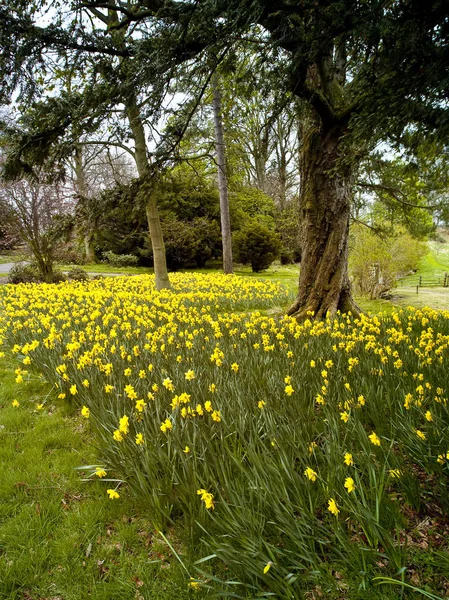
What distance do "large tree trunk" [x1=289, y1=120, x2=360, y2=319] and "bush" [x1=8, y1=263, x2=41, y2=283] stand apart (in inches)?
405

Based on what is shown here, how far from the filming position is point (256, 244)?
1578 centimetres

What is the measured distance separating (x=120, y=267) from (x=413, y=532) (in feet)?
58.0

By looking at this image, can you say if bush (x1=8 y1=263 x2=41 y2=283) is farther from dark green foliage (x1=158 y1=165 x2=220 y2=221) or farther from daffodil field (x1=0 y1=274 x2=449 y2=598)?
daffodil field (x1=0 y1=274 x2=449 y2=598)

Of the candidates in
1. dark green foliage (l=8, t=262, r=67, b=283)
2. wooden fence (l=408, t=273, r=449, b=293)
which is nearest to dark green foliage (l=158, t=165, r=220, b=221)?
dark green foliage (l=8, t=262, r=67, b=283)

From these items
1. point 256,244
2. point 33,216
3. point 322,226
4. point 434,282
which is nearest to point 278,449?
point 322,226

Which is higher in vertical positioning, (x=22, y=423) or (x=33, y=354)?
(x=33, y=354)

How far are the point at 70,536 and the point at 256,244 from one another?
14.7 metres

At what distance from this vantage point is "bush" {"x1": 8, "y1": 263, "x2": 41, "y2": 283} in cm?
1191

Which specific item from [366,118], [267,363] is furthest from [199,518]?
[366,118]

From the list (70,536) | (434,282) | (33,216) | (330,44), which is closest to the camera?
(70,536)

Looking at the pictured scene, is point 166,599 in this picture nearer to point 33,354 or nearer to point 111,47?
point 33,354

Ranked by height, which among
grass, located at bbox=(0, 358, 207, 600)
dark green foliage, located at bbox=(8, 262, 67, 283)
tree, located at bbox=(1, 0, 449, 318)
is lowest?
grass, located at bbox=(0, 358, 207, 600)

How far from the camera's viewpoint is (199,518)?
1.64 meters

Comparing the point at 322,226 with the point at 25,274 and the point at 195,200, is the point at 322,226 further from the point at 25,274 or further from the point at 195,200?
the point at 195,200
